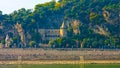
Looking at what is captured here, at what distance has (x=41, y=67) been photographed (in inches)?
2803

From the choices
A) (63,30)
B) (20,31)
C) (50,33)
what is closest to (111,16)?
(63,30)

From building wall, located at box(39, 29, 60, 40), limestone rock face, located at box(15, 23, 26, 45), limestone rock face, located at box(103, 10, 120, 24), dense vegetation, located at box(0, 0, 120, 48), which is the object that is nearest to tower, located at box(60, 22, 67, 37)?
dense vegetation, located at box(0, 0, 120, 48)

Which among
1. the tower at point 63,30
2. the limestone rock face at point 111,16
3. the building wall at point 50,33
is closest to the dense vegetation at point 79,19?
the limestone rock face at point 111,16

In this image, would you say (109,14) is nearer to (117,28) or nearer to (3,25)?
(117,28)

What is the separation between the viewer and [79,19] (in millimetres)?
99375

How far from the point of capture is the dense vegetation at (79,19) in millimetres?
94375

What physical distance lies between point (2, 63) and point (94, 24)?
845 inches

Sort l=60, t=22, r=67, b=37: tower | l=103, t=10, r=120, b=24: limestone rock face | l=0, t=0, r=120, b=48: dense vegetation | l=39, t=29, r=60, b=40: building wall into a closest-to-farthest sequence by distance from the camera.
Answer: l=0, t=0, r=120, b=48: dense vegetation → l=60, t=22, r=67, b=37: tower → l=103, t=10, r=120, b=24: limestone rock face → l=39, t=29, r=60, b=40: building wall

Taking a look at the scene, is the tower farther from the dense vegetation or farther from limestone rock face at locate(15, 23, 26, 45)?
limestone rock face at locate(15, 23, 26, 45)

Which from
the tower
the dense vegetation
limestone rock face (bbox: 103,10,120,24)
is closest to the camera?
the dense vegetation

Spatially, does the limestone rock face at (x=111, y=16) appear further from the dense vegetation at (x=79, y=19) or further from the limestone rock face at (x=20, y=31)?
the limestone rock face at (x=20, y=31)

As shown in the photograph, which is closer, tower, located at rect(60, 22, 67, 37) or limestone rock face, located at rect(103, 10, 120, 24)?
tower, located at rect(60, 22, 67, 37)

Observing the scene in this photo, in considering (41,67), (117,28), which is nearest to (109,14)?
(117,28)

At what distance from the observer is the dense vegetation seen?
94.4 meters
